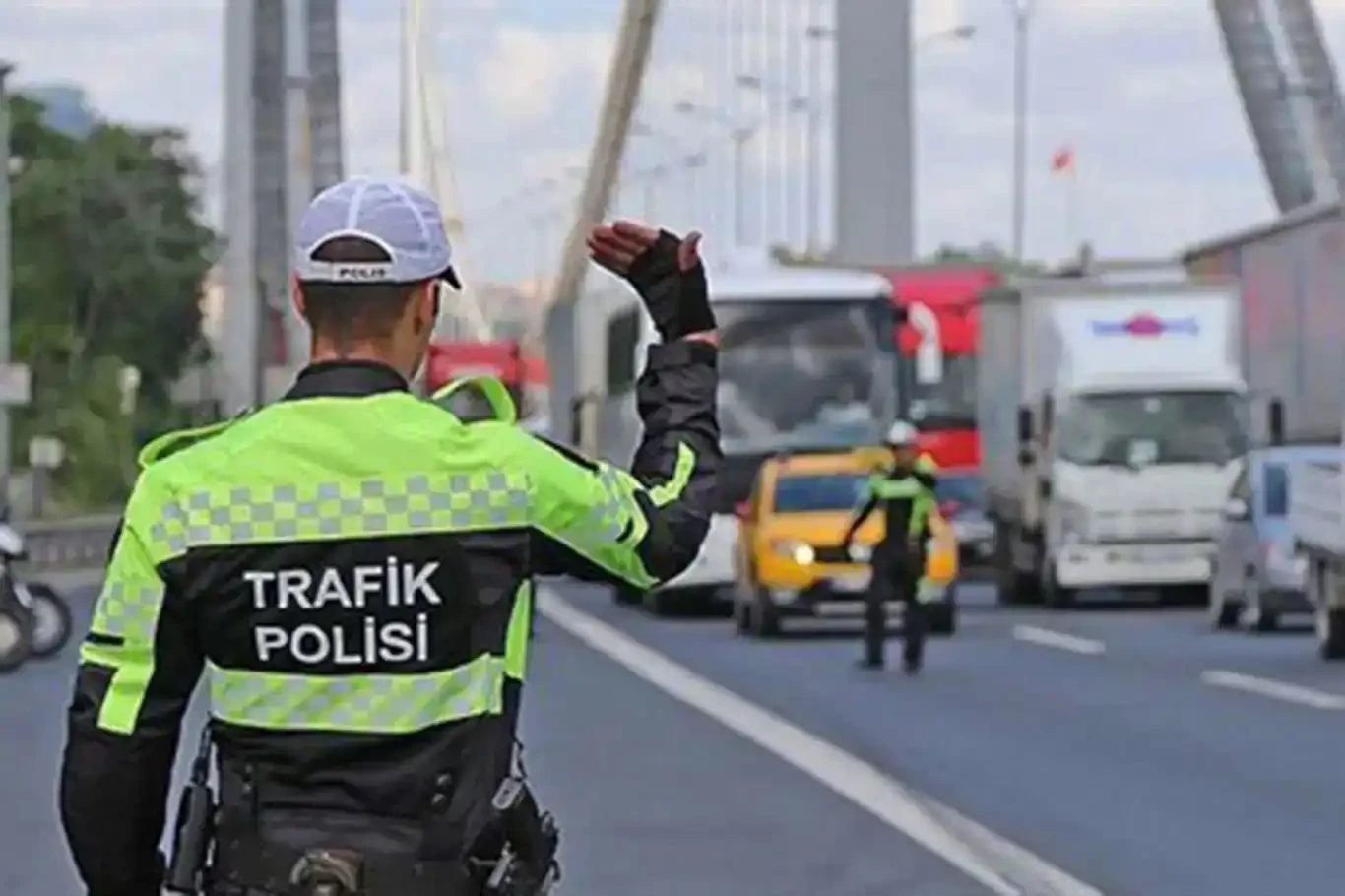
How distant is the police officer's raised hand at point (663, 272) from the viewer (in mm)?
5113

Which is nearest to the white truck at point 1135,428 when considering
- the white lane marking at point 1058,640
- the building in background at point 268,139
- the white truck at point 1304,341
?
the white truck at point 1304,341

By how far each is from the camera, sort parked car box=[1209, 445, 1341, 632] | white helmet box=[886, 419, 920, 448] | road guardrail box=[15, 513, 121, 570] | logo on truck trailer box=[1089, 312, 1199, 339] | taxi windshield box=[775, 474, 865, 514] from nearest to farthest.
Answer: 1. white helmet box=[886, 419, 920, 448]
2. parked car box=[1209, 445, 1341, 632]
3. taxi windshield box=[775, 474, 865, 514]
4. logo on truck trailer box=[1089, 312, 1199, 339]
5. road guardrail box=[15, 513, 121, 570]

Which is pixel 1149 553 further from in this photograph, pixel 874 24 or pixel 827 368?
pixel 874 24

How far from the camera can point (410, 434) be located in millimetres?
4777

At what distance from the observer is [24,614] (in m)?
29.6

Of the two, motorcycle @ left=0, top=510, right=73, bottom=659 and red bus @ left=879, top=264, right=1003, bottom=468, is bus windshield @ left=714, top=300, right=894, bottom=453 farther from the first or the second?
motorcycle @ left=0, top=510, right=73, bottom=659

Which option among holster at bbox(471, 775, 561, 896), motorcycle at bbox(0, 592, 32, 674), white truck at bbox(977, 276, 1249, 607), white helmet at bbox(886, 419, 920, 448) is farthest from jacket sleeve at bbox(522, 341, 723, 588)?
white truck at bbox(977, 276, 1249, 607)

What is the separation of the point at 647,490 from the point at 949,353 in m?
46.6

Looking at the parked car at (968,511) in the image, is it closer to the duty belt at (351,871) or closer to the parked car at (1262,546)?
the parked car at (1262,546)

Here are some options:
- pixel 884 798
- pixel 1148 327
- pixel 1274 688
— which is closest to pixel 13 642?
pixel 1274 688

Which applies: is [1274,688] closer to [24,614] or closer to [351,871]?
[24,614]

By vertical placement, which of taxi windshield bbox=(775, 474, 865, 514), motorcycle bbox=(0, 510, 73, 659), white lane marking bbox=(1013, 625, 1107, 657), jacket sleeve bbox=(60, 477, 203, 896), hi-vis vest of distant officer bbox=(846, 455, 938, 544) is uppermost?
jacket sleeve bbox=(60, 477, 203, 896)

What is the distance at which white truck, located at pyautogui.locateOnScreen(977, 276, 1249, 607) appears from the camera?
40594 millimetres

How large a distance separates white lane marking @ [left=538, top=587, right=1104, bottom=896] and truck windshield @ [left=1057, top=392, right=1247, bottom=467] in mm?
11857
